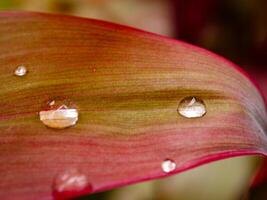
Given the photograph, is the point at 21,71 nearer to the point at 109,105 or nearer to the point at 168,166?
the point at 109,105

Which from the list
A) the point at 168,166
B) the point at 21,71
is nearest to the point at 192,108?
the point at 168,166

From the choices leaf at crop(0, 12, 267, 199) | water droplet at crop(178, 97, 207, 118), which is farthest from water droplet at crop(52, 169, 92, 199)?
water droplet at crop(178, 97, 207, 118)

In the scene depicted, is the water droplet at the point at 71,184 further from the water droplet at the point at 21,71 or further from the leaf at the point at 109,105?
the water droplet at the point at 21,71

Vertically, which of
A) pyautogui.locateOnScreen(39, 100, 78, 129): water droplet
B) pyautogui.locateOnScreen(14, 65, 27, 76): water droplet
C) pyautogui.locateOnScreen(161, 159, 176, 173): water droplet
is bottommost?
pyautogui.locateOnScreen(161, 159, 176, 173): water droplet

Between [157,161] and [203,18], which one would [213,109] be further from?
[203,18]

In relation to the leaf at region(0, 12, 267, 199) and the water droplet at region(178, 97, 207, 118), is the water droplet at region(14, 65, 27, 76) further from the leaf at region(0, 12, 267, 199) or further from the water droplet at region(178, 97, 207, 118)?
the water droplet at region(178, 97, 207, 118)

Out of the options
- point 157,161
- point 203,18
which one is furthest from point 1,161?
point 203,18

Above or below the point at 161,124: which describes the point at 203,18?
above
